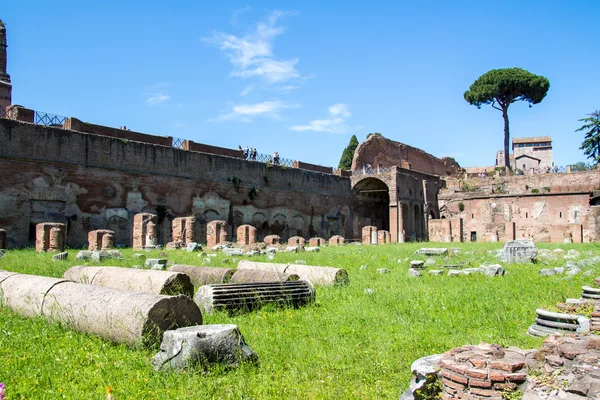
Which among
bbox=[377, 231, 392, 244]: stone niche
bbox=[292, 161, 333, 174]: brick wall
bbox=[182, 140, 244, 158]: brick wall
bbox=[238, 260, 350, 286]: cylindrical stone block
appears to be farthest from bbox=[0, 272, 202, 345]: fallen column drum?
bbox=[292, 161, 333, 174]: brick wall

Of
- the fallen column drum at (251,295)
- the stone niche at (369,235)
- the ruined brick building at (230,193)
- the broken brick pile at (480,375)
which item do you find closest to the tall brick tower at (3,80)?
the ruined brick building at (230,193)

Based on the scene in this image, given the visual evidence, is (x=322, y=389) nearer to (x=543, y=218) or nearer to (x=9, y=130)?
(x=9, y=130)

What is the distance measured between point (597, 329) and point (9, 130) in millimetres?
17786

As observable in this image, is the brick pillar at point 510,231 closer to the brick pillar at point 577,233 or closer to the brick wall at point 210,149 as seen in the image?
the brick pillar at point 577,233

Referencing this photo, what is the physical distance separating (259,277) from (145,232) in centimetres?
1082

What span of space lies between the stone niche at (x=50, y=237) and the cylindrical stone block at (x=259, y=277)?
359 inches

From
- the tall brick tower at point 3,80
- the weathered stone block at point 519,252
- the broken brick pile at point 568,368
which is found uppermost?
the tall brick tower at point 3,80

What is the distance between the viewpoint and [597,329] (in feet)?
13.7

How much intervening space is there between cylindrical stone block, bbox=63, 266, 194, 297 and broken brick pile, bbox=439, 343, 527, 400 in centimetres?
363

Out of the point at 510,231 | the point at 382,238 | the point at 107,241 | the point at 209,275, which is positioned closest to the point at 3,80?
the point at 107,241

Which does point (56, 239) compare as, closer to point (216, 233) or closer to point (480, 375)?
point (216, 233)

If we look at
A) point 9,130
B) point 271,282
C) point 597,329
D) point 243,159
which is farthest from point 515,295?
point 243,159

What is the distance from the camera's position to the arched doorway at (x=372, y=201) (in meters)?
31.2

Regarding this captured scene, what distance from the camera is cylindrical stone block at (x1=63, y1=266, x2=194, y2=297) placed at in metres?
5.95
